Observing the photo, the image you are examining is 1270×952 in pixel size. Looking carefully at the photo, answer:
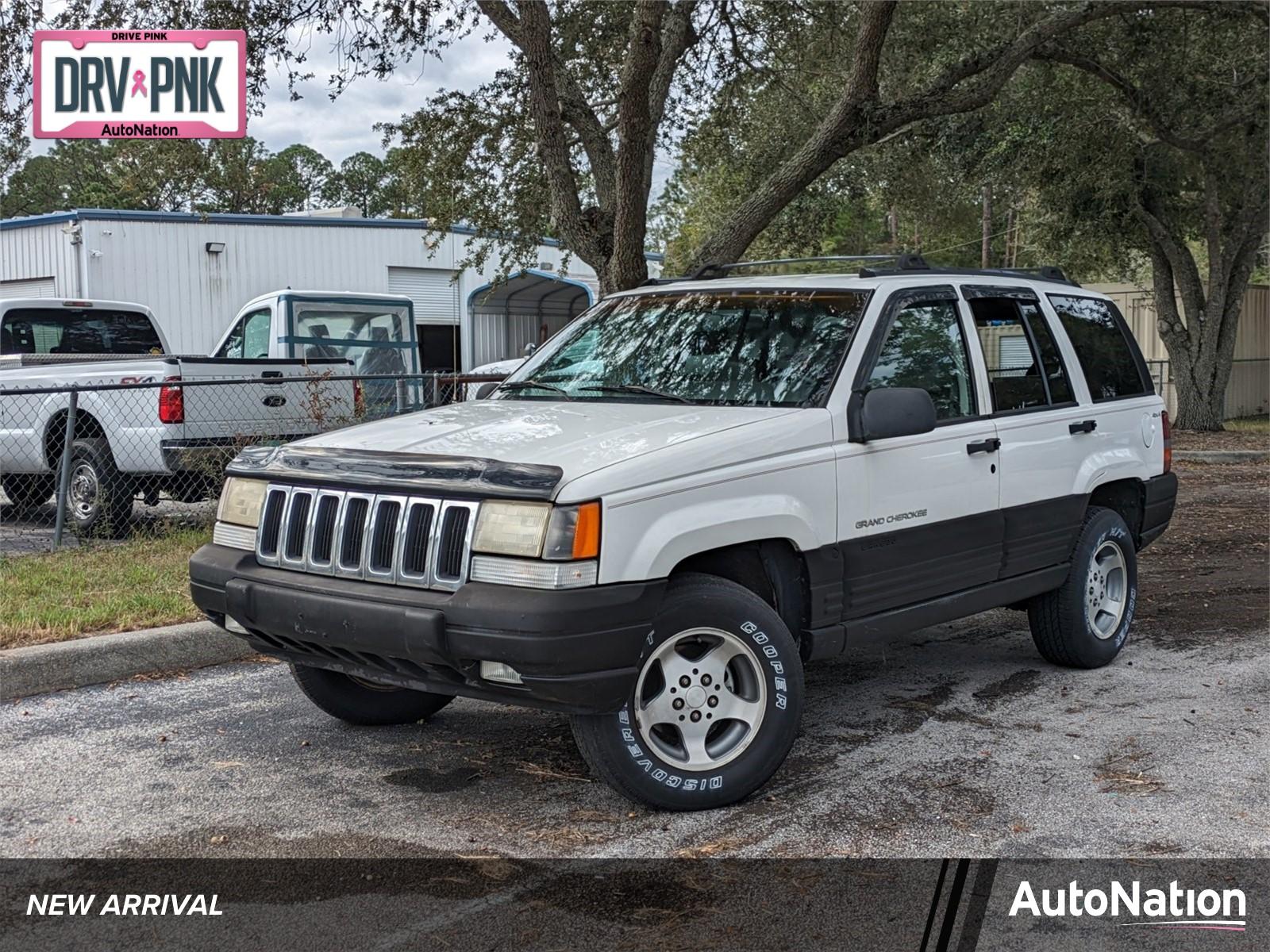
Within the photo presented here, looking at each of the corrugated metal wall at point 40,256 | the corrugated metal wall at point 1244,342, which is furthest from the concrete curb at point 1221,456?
the corrugated metal wall at point 40,256

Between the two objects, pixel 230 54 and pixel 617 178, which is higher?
pixel 230 54

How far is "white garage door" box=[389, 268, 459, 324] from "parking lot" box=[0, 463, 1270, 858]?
25793 millimetres

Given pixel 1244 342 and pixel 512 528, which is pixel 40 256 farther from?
pixel 1244 342

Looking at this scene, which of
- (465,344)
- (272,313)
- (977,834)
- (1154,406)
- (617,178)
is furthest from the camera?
(465,344)

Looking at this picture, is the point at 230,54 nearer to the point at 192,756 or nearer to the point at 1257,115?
the point at 192,756

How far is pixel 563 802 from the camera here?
479cm

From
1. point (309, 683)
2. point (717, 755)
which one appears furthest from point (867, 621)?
point (309, 683)

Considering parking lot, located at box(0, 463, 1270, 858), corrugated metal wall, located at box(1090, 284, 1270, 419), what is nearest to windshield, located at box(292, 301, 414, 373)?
parking lot, located at box(0, 463, 1270, 858)

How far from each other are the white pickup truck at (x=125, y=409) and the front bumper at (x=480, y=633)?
5.52 meters

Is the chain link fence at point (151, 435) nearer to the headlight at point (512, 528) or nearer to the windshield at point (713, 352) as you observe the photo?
the windshield at point (713, 352)

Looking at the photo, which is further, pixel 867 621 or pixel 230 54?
pixel 230 54

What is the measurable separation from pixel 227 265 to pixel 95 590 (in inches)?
861

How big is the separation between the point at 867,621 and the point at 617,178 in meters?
7.03

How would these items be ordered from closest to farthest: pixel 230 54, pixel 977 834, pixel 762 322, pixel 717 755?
pixel 977 834
pixel 717 755
pixel 762 322
pixel 230 54
